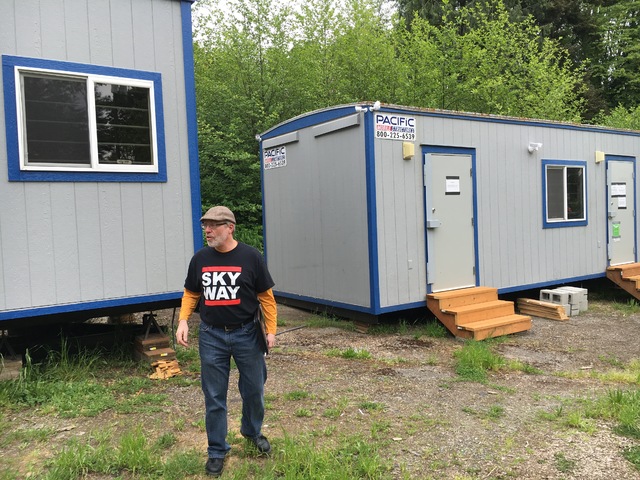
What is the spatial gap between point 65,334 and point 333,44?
43.7 ft

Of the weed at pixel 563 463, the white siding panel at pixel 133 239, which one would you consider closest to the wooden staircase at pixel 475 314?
the weed at pixel 563 463

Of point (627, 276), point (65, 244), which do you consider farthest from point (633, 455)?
point (627, 276)

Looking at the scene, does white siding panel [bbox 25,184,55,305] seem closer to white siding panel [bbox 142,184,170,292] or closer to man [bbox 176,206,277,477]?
white siding panel [bbox 142,184,170,292]

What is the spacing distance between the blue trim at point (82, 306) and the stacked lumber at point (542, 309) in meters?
5.66

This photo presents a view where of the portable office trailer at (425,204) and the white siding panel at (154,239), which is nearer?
the white siding panel at (154,239)

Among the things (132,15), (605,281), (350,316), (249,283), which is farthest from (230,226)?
(605,281)

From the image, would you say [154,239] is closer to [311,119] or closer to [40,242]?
[40,242]

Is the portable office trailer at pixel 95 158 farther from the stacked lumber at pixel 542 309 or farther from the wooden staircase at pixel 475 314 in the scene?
the stacked lumber at pixel 542 309

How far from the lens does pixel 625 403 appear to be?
4.25m

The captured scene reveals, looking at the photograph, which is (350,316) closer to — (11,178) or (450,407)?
(450,407)

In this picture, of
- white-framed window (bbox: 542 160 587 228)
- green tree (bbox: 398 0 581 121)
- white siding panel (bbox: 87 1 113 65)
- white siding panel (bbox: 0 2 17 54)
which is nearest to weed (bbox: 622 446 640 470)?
white siding panel (bbox: 87 1 113 65)

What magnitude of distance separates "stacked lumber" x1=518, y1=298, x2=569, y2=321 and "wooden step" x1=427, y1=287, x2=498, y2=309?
1075mm

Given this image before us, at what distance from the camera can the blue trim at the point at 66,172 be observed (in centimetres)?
455

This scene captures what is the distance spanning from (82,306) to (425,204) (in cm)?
450
